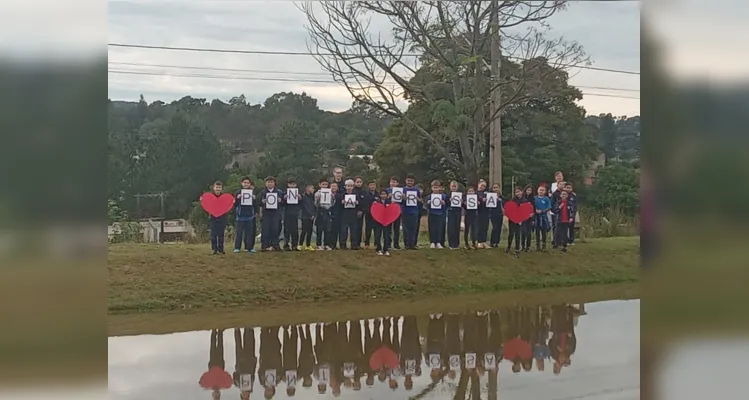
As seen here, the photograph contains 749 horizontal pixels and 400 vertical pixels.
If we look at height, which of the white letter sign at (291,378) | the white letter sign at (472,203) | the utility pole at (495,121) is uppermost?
the utility pole at (495,121)

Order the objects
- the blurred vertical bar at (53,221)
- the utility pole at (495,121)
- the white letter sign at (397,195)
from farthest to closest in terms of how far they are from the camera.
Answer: the utility pole at (495,121), the white letter sign at (397,195), the blurred vertical bar at (53,221)

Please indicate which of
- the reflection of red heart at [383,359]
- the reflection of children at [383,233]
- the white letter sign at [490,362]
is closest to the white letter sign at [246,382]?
the reflection of red heart at [383,359]

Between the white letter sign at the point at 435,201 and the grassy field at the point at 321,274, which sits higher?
the white letter sign at the point at 435,201

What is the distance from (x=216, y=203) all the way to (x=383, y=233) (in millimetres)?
1848

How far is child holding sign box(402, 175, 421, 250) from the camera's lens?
848 centimetres

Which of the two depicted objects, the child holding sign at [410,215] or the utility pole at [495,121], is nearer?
the child holding sign at [410,215]

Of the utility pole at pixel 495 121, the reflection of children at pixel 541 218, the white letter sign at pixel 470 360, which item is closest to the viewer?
the white letter sign at pixel 470 360

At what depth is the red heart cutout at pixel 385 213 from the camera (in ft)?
27.2

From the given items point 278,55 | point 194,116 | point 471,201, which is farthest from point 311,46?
point 471,201

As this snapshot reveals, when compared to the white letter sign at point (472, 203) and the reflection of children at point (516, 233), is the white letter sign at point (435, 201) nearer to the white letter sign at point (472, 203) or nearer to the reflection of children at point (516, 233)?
the white letter sign at point (472, 203)

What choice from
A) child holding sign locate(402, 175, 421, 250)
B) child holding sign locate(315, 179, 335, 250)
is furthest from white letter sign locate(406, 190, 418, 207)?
child holding sign locate(315, 179, 335, 250)

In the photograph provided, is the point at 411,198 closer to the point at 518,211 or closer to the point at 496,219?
the point at 496,219

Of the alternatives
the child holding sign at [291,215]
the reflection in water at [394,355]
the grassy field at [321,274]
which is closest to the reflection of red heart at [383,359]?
the reflection in water at [394,355]

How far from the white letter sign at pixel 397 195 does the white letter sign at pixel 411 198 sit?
7cm
